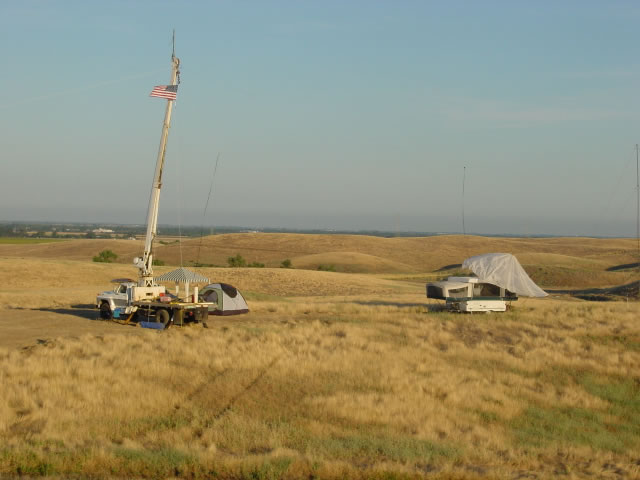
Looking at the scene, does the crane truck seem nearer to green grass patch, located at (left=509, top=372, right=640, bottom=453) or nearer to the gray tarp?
green grass patch, located at (left=509, top=372, right=640, bottom=453)

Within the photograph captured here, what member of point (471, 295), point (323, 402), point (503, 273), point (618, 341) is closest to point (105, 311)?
point (323, 402)

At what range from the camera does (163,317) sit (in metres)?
26.8

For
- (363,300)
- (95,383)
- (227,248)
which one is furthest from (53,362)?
(227,248)

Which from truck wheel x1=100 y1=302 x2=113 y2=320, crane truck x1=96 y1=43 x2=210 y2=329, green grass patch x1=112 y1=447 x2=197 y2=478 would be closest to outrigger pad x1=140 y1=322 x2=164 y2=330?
crane truck x1=96 y1=43 x2=210 y2=329

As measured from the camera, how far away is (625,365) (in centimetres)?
2430

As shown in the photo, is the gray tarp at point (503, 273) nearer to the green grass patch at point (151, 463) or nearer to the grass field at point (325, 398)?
the grass field at point (325, 398)

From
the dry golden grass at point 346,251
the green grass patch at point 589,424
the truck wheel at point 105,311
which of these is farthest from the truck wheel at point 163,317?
the dry golden grass at point 346,251

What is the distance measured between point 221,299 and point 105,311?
530 cm

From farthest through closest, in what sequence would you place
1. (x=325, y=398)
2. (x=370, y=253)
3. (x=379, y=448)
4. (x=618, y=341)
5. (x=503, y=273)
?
(x=370, y=253)
(x=503, y=273)
(x=618, y=341)
(x=325, y=398)
(x=379, y=448)

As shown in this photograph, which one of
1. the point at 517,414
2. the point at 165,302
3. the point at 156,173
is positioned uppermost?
the point at 156,173

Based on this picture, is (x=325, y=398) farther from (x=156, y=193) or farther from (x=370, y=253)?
(x=370, y=253)

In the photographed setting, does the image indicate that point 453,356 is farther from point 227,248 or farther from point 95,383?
point 227,248

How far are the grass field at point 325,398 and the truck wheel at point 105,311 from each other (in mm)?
1228

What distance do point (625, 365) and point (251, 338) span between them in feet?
45.0
